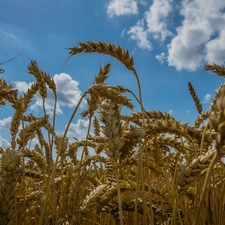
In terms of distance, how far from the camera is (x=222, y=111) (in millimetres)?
652

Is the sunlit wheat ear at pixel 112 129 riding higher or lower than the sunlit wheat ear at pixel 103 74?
lower

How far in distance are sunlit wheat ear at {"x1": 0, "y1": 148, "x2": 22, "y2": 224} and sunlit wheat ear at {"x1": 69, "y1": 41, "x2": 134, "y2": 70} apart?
89cm

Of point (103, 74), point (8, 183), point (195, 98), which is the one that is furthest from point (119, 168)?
point (195, 98)

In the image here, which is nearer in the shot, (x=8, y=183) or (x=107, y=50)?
(x=8, y=183)

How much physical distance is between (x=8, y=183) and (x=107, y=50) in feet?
3.54

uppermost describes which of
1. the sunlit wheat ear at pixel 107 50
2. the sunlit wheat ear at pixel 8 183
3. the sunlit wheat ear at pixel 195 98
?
the sunlit wheat ear at pixel 195 98

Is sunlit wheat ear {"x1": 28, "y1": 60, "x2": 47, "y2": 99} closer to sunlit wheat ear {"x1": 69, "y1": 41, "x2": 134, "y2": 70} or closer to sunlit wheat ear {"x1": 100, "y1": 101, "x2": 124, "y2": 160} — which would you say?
sunlit wheat ear {"x1": 69, "y1": 41, "x2": 134, "y2": 70}

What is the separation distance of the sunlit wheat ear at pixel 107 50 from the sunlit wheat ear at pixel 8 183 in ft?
2.91

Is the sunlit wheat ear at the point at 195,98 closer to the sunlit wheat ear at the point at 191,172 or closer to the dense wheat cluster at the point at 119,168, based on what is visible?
the dense wheat cluster at the point at 119,168

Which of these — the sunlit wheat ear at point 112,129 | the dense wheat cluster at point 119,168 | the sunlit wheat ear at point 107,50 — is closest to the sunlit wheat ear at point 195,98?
the dense wheat cluster at point 119,168

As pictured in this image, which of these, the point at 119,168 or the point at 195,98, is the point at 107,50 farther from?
the point at 195,98

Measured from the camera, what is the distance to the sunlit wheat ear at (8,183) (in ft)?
3.96

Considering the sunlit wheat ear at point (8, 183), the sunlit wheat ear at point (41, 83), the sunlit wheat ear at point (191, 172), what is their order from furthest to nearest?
1. the sunlit wheat ear at point (41, 83)
2. the sunlit wheat ear at point (8, 183)
3. the sunlit wheat ear at point (191, 172)

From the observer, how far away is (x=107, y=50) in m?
1.98
